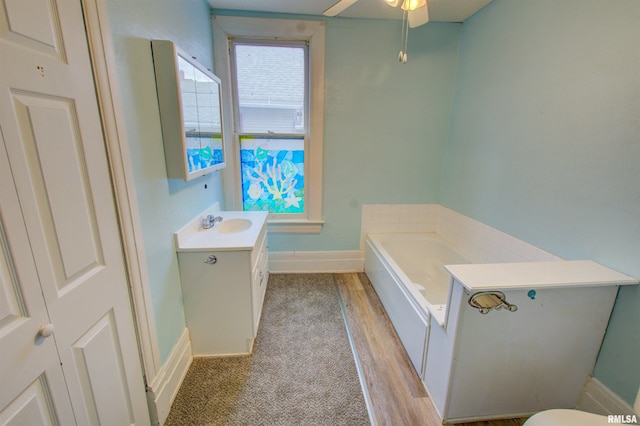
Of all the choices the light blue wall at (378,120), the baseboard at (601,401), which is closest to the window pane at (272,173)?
the light blue wall at (378,120)

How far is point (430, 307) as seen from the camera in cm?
163

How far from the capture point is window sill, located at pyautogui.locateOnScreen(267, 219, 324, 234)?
288cm

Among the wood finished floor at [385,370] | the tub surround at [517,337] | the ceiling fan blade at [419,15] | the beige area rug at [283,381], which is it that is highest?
the ceiling fan blade at [419,15]

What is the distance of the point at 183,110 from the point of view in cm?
152

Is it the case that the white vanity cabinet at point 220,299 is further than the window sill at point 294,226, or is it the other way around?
the window sill at point 294,226

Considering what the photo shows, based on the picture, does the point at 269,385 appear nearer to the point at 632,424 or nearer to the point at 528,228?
the point at 632,424

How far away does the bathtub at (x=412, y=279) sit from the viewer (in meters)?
1.70

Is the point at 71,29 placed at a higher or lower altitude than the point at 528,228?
higher

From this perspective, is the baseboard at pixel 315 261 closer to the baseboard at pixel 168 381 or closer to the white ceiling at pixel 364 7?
the baseboard at pixel 168 381

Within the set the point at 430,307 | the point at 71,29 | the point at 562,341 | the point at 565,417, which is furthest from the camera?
the point at 430,307

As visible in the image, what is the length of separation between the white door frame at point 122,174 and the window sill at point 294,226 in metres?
1.60

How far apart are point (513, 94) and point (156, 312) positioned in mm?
2671

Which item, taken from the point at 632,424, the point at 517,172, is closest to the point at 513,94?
the point at 517,172

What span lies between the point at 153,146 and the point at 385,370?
6.22ft
